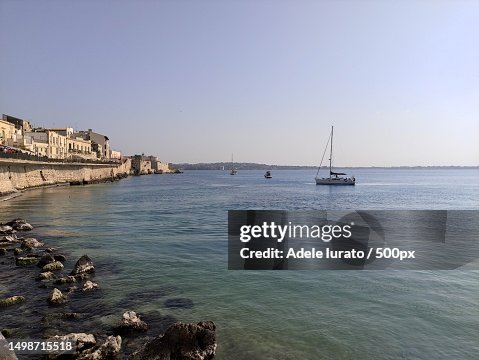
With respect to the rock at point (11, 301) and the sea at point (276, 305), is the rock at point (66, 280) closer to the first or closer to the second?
the sea at point (276, 305)

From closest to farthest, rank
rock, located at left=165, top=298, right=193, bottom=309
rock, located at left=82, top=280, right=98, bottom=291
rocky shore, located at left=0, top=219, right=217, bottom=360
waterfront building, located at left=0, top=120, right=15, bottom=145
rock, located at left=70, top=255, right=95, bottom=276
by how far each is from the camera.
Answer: rocky shore, located at left=0, top=219, right=217, bottom=360, rock, located at left=165, top=298, right=193, bottom=309, rock, located at left=82, top=280, right=98, bottom=291, rock, located at left=70, top=255, right=95, bottom=276, waterfront building, located at left=0, top=120, right=15, bottom=145

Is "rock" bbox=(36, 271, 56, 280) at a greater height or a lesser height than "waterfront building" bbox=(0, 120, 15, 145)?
lesser

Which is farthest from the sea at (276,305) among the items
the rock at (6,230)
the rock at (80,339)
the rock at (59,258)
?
the rock at (6,230)

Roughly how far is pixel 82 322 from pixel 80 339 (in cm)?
184

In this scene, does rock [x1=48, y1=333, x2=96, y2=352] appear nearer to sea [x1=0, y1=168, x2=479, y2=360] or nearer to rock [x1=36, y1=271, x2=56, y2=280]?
sea [x1=0, y1=168, x2=479, y2=360]

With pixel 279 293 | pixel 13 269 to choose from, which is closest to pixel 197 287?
pixel 279 293

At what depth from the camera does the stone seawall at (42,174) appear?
50.8 m

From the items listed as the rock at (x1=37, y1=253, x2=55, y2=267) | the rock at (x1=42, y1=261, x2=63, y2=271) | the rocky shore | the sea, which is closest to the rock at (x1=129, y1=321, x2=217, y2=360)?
the rocky shore

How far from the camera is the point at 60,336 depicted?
9602 millimetres

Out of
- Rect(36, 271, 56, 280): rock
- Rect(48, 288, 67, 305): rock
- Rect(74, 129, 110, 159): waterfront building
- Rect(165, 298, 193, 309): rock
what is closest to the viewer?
Rect(48, 288, 67, 305): rock

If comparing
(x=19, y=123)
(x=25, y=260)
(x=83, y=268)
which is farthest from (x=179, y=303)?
(x=19, y=123)

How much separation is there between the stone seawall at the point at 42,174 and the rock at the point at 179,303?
140 feet

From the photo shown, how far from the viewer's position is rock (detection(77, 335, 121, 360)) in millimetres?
8727

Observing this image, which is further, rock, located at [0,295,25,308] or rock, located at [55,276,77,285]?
rock, located at [55,276,77,285]
